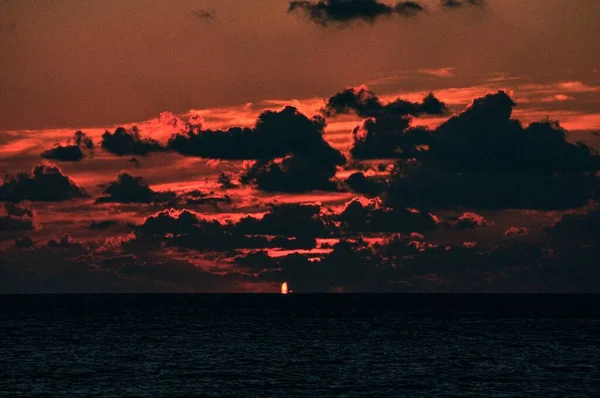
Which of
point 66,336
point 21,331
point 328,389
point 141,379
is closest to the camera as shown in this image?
point 328,389

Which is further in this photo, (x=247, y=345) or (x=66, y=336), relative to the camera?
(x=66, y=336)

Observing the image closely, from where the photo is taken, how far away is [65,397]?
8688 cm

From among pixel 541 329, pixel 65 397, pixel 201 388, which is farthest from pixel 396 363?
pixel 541 329

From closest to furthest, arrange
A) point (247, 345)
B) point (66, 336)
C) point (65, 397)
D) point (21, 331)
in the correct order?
point (65, 397)
point (247, 345)
point (66, 336)
point (21, 331)

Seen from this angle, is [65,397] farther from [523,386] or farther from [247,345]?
[247,345]

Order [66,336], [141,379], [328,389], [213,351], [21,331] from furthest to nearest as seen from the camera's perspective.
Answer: [21,331]
[66,336]
[213,351]
[141,379]
[328,389]

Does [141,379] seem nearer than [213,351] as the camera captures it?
Yes

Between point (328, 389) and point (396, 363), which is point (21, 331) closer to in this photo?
point (396, 363)

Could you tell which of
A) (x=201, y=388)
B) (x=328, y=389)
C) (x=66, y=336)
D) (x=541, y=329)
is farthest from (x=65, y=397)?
(x=541, y=329)

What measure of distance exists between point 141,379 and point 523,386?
3834 centimetres

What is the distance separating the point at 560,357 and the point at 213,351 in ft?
151

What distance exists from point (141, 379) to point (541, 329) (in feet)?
375

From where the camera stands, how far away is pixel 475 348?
142 m

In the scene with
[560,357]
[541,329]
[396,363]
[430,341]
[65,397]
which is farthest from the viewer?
[541,329]
